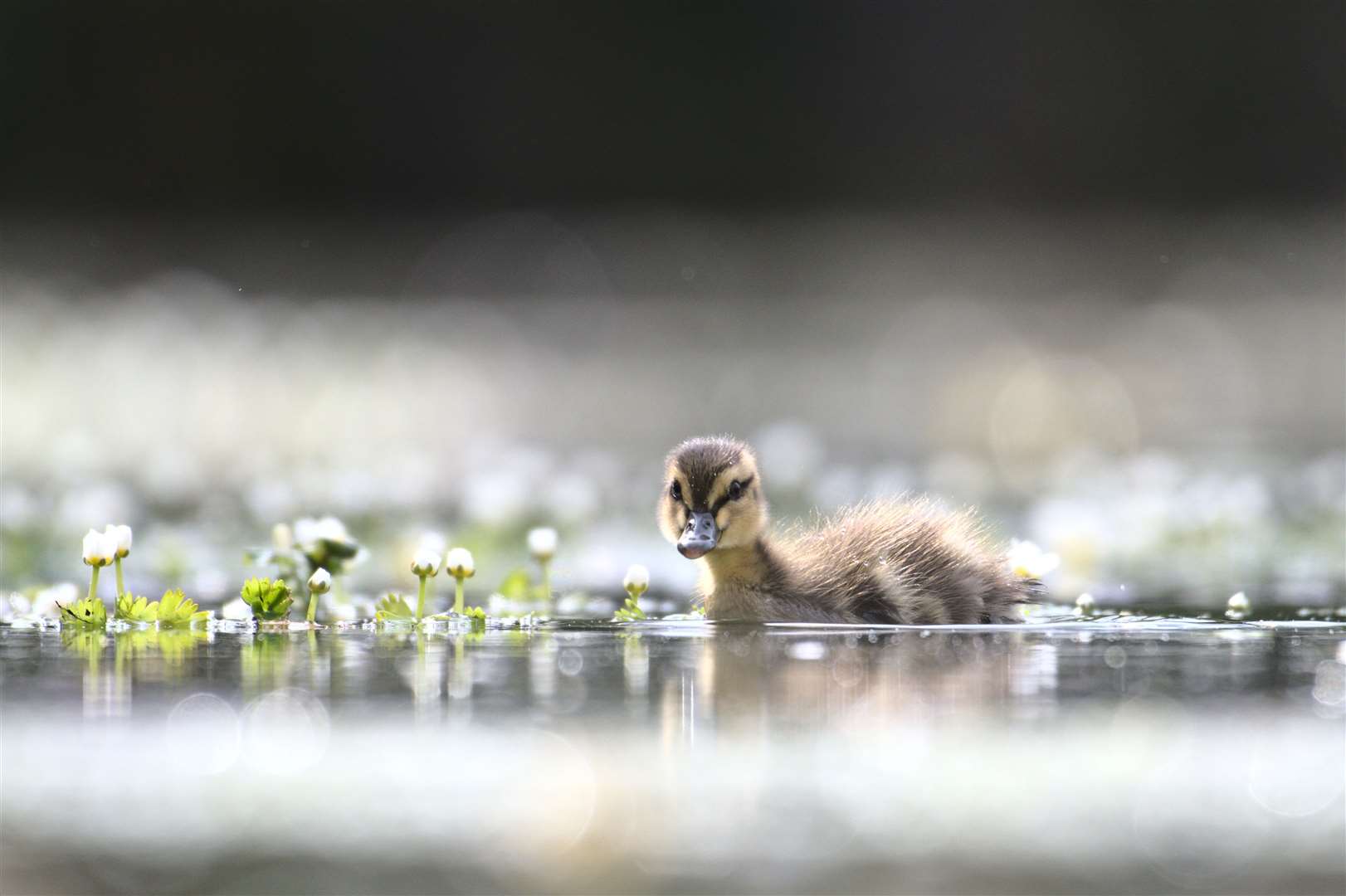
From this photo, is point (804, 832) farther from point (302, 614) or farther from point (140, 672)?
point (302, 614)

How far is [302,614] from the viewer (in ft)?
14.7

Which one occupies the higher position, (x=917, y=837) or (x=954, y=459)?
(x=954, y=459)

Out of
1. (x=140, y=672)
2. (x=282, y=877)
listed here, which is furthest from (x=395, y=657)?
(x=282, y=877)

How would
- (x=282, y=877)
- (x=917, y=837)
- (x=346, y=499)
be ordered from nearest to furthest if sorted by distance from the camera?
(x=282, y=877) → (x=917, y=837) → (x=346, y=499)

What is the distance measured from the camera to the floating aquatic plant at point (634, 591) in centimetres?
437

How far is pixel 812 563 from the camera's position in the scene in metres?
4.70

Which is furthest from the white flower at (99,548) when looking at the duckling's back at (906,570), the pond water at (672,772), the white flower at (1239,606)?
the white flower at (1239,606)

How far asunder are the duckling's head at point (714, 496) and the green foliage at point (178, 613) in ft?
4.15

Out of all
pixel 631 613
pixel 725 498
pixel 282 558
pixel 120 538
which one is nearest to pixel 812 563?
pixel 725 498

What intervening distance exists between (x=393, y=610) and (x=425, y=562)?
0.32m

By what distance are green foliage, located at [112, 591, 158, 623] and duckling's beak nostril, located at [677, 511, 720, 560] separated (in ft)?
4.47

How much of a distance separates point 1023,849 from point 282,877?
2.89 feet

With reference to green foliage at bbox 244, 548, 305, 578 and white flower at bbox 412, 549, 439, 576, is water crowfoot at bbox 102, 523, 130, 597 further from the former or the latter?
white flower at bbox 412, 549, 439, 576

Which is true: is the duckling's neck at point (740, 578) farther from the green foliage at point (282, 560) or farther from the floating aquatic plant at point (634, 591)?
the green foliage at point (282, 560)
